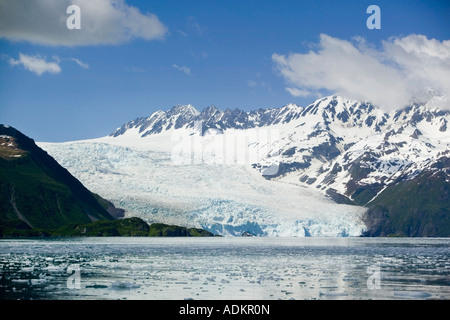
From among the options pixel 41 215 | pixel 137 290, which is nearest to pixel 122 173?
pixel 41 215

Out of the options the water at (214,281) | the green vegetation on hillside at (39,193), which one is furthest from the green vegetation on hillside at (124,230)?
the water at (214,281)

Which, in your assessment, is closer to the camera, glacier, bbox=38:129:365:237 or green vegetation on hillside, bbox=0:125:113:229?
green vegetation on hillside, bbox=0:125:113:229

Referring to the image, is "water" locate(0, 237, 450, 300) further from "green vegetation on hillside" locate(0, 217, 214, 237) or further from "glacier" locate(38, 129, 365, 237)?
"glacier" locate(38, 129, 365, 237)

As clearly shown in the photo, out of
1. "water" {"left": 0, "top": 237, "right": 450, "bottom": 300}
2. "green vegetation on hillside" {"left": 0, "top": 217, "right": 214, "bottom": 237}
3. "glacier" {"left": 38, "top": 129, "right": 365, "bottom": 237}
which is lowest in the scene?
"water" {"left": 0, "top": 237, "right": 450, "bottom": 300}

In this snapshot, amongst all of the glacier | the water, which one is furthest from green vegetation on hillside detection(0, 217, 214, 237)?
the water

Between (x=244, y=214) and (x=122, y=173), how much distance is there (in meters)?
41.3

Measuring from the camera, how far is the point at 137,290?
38094 mm

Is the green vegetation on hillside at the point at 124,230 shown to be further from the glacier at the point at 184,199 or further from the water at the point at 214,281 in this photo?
the water at the point at 214,281

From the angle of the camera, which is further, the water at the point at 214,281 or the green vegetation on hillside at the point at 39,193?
the green vegetation on hillside at the point at 39,193

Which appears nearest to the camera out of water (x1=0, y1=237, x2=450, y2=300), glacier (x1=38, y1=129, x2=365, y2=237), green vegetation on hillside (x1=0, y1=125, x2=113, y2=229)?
water (x1=0, y1=237, x2=450, y2=300)

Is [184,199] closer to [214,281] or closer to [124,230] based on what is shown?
[124,230]

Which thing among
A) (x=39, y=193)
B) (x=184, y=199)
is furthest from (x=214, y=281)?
(x=39, y=193)
